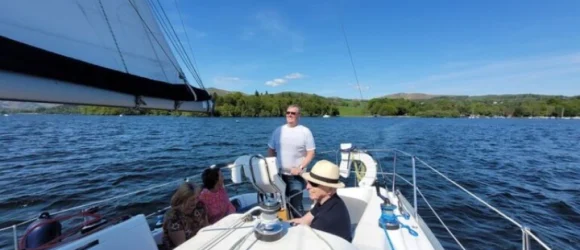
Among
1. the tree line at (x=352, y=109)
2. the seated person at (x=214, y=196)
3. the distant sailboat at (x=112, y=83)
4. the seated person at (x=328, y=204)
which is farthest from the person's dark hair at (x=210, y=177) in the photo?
the tree line at (x=352, y=109)

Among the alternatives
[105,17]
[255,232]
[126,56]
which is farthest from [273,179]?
[105,17]

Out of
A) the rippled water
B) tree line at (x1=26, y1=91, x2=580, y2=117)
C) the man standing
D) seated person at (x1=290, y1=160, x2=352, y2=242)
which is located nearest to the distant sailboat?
→ seated person at (x1=290, y1=160, x2=352, y2=242)

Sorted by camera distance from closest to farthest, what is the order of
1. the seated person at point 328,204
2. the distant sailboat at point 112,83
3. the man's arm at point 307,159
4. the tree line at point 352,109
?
the distant sailboat at point 112,83, the seated person at point 328,204, the man's arm at point 307,159, the tree line at point 352,109

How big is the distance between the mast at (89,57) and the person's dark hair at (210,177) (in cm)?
77

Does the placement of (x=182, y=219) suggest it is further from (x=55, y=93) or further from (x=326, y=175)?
(x=55, y=93)

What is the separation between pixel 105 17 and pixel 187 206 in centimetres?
176

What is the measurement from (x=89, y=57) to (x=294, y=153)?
2679 mm

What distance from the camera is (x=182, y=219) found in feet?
8.91

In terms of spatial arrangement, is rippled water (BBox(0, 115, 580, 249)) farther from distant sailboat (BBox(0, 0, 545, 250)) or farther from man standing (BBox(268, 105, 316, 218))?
distant sailboat (BBox(0, 0, 545, 250))

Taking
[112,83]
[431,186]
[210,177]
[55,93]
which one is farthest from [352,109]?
[55,93]

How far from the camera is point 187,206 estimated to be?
8.98ft

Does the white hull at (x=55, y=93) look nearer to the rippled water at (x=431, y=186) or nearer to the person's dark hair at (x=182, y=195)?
the person's dark hair at (x=182, y=195)

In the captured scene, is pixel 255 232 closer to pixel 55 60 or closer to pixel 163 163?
pixel 55 60

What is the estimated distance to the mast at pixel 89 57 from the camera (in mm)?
1499
